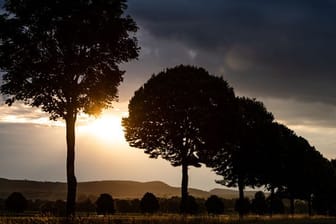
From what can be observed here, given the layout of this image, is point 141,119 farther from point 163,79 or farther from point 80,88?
point 80,88

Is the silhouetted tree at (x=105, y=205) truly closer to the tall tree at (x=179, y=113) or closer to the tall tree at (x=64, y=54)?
the tall tree at (x=179, y=113)

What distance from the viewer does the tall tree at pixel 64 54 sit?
35219mm

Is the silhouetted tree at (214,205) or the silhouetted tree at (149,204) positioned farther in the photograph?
the silhouetted tree at (214,205)

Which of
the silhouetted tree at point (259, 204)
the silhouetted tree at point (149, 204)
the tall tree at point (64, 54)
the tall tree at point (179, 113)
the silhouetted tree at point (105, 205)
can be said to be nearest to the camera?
the tall tree at point (64, 54)

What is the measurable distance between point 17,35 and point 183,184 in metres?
30.9

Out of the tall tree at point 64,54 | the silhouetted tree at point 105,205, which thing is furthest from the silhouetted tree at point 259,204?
the tall tree at point 64,54

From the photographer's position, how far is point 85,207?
92.9 m

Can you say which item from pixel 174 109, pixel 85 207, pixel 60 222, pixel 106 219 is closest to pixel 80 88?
pixel 106 219

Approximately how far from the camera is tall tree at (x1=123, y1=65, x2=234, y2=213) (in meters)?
60.5

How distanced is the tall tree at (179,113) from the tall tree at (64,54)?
23489 millimetres

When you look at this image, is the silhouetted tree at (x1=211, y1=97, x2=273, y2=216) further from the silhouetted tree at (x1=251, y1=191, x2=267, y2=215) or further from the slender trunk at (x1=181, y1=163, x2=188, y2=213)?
the silhouetted tree at (x1=251, y1=191, x2=267, y2=215)

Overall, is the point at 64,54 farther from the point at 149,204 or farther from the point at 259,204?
the point at 259,204

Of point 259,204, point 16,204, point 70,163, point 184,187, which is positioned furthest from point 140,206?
point 70,163

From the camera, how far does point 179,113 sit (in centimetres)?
6022
